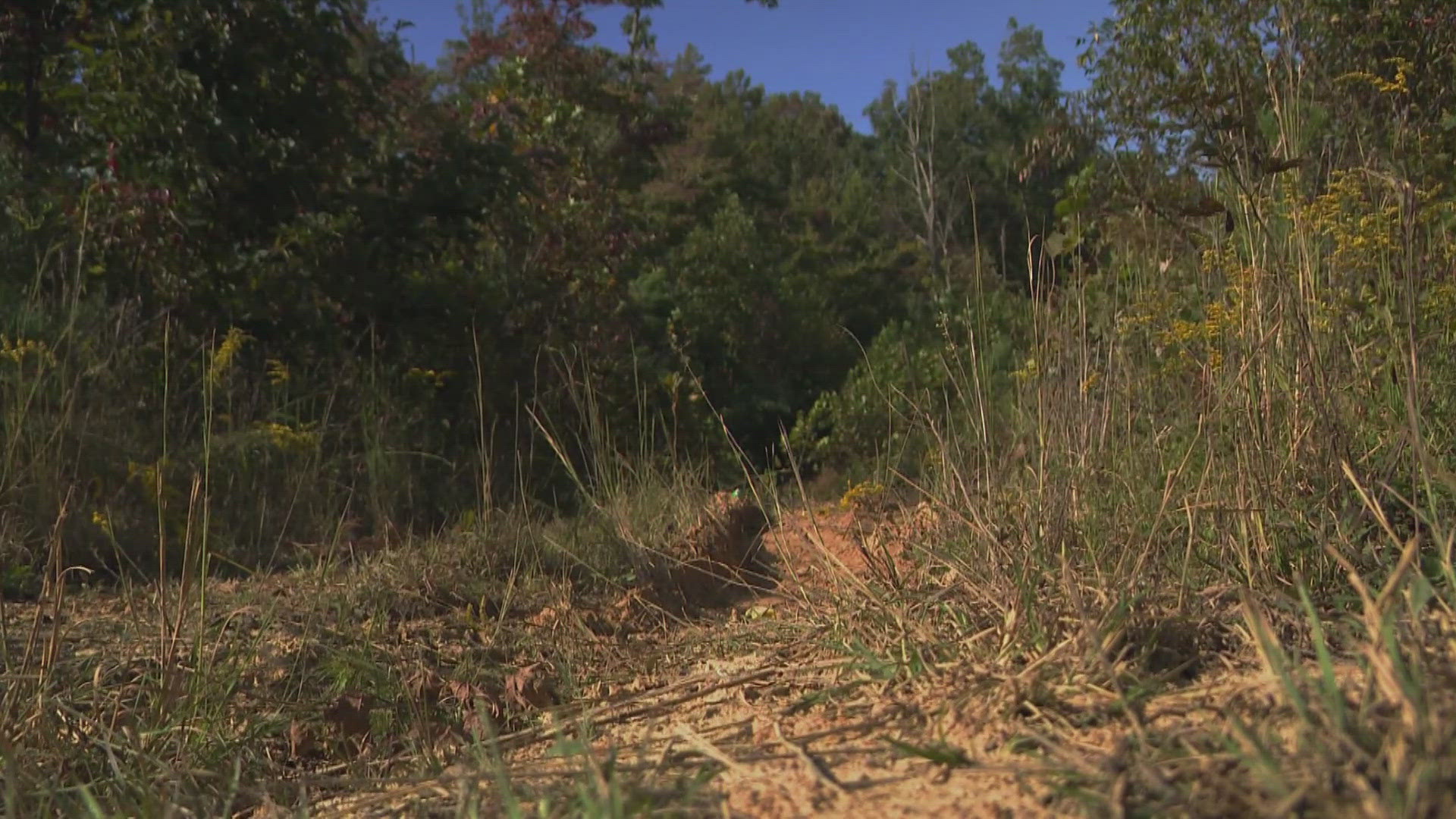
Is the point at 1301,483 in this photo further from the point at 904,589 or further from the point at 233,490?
the point at 233,490

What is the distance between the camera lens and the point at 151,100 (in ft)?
17.3

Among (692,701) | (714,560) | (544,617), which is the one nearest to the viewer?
(692,701)

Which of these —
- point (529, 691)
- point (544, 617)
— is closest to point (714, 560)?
point (544, 617)

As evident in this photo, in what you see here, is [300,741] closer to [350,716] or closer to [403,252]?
[350,716]

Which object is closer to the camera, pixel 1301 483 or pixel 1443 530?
pixel 1443 530

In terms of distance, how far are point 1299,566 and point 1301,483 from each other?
24 centimetres

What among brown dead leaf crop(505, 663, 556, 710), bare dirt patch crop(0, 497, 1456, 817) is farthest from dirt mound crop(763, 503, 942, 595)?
brown dead leaf crop(505, 663, 556, 710)

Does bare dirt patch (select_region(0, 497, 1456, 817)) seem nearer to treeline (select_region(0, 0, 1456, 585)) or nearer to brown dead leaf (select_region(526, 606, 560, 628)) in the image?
brown dead leaf (select_region(526, 606, 560, 628))

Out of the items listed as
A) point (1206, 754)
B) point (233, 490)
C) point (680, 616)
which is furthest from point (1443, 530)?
point (233, 490)

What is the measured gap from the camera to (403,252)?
6098mm

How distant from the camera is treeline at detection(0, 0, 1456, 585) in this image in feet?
10.8

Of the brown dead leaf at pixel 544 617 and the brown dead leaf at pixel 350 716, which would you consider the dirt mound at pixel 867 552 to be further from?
the brown dead leaf at pixel 350 716

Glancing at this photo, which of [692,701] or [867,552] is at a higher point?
[867,552]

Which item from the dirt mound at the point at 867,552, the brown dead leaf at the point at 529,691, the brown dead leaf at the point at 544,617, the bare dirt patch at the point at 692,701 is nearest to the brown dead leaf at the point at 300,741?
the bare dirt patch at the point at 692,701
